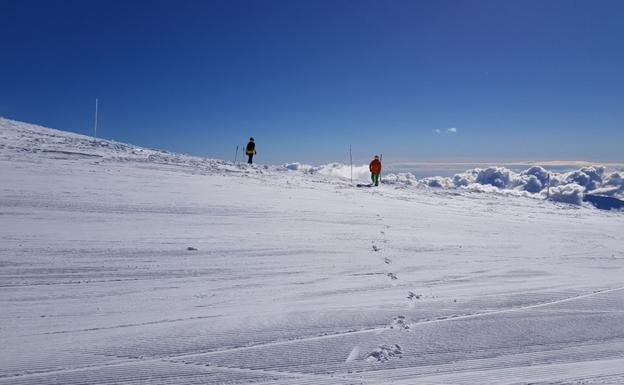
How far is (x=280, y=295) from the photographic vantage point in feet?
17.6

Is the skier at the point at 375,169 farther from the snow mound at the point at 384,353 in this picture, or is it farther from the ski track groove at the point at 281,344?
the snow mound at the point at 384,353

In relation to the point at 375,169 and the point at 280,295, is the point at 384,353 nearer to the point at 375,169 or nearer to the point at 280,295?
the point at 280,295

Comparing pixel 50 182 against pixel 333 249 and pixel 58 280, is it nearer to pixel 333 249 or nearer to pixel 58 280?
pixel 58 280

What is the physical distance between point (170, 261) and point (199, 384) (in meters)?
3.25

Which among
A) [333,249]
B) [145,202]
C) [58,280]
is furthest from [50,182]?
[333,249]

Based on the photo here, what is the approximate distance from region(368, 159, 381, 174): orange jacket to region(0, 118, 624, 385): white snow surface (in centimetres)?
1009

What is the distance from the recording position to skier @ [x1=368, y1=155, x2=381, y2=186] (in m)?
20.9

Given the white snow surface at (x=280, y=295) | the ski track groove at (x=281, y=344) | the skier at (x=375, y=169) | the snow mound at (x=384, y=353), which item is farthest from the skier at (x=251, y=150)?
the snow mound at (x=384, y=353)

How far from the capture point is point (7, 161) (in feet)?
40.2

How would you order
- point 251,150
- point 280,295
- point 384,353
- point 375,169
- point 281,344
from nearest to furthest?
point 384,353 → point 281,344 → point 280,295 → point 375,169 → point 251,150

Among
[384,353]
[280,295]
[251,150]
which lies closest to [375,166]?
[251,150]

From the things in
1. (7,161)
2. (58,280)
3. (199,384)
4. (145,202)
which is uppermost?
(7,161)

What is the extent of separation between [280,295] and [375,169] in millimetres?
16673

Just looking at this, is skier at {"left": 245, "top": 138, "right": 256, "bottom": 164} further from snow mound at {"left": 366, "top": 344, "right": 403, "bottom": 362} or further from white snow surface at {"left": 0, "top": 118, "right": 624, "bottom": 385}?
snow mound at {"left": 366, "top": 344, "right": 403, "bottom": 362}
